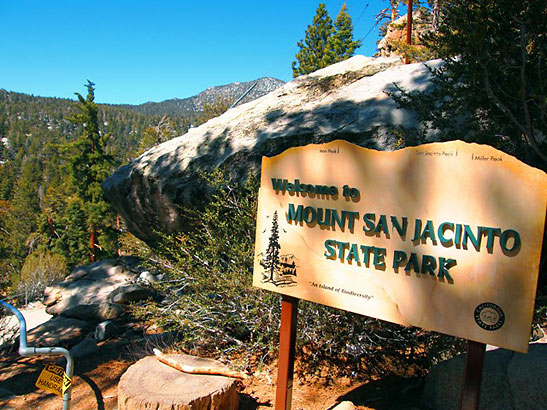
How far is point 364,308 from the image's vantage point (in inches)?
99.2

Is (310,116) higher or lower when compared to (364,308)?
higher

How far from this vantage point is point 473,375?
2.20 metres

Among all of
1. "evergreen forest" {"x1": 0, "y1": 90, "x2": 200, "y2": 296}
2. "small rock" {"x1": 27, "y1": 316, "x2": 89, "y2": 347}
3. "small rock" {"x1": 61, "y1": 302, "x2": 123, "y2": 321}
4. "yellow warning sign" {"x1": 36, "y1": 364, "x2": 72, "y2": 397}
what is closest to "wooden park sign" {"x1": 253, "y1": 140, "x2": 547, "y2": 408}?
"yellow warning sign" {"x1": 36, "y1": 364, "x2": 72, "y2": 397}

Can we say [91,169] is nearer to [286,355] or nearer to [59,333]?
[59,333]

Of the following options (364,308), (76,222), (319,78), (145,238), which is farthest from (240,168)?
(76,222)

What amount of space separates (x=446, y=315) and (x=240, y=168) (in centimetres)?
382

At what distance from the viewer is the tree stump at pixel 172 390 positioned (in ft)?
9.98

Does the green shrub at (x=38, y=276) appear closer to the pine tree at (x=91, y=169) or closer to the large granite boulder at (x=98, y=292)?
the pine tree at (x=91, y=169)

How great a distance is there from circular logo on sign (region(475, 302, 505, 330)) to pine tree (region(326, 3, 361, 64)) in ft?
91.7

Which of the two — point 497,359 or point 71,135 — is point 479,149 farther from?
point 71,135

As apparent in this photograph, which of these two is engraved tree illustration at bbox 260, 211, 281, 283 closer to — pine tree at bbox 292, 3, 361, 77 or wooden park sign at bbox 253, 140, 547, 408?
wooden park sign at bbox 253, 140, 547, 408

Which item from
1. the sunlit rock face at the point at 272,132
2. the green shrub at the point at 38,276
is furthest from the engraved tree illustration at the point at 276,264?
the green shrub at the point at 38,276

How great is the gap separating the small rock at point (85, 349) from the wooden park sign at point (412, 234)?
13.1ft

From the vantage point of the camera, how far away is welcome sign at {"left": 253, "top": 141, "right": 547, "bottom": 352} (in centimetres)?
199
